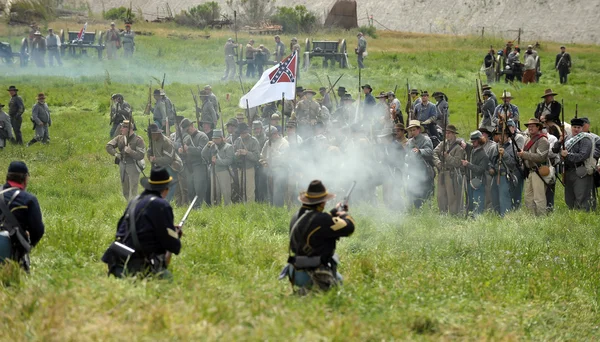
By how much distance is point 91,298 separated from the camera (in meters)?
7.66

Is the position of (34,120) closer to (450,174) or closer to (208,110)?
(208,110)

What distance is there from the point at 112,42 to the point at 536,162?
26.3 metres

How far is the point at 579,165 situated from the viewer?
1446 centimetres

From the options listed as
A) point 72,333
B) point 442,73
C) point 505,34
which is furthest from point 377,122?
point 505,34

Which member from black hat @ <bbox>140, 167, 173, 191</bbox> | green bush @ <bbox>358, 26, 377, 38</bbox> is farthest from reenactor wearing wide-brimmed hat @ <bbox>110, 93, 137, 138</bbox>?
green bush @ <bbox>358, 26, 377, 38</bbox>

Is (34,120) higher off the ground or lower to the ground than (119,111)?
lower

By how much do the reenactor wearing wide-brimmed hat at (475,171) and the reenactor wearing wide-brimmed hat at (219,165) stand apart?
4.45 meters

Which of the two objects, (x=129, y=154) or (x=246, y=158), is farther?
(x=246, y=158)

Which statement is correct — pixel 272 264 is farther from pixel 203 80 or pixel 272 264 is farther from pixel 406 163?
pixel 203 80

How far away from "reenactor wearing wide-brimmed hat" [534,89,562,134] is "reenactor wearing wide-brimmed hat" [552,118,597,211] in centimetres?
100

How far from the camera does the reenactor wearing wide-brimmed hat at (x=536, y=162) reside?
14.4 m

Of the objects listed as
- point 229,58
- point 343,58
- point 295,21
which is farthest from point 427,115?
point 295,21

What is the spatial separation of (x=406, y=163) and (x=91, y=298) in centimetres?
895

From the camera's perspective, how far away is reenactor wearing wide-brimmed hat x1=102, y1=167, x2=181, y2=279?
26.3ft
